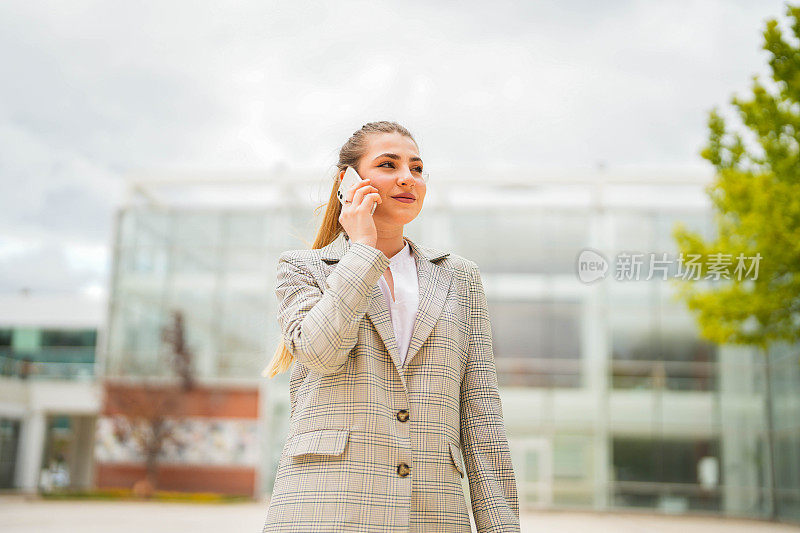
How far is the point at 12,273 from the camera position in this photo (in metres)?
40.6

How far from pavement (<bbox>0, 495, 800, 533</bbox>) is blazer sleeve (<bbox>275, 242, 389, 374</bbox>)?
43.5 feet

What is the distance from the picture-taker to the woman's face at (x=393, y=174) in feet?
7.07

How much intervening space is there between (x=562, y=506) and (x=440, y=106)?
1260cm

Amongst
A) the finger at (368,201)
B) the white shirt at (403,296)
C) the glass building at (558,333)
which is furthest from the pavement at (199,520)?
the finger at (368,201)

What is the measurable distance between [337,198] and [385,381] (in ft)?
2.05

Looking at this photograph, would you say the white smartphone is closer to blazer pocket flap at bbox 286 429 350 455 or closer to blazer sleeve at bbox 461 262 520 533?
blazer sleeve at bbox 461 262 520 533

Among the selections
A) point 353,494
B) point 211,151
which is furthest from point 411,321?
point 211,151

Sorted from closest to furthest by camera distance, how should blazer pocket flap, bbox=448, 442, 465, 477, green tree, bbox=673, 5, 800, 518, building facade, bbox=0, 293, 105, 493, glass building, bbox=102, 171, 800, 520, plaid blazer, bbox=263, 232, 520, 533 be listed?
plaid blazer, bbox=263, 232, 520, 533 < blazer pocket flap, bbox=448, 442, 465, 477 < green tree, bbox=673, 5, 800, 518 < glass building, bbox=102, 171, 800, 520 < building facade, bbox=0, 293, 105, 493

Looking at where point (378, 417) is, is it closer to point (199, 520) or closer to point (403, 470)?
point (403, 470)

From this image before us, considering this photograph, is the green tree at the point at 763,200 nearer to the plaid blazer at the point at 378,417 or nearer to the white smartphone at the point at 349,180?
the white smartphone at the point at 349,180

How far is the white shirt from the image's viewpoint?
2.08 metres

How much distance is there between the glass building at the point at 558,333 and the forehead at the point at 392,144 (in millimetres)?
20435

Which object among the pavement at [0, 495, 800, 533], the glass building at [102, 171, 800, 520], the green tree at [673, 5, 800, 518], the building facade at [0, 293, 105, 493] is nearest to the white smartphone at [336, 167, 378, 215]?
the green tree at [673, 5, 800, 518]

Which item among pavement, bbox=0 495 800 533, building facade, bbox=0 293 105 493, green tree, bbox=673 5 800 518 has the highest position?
green tree, bbox=673 5 800 518
